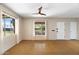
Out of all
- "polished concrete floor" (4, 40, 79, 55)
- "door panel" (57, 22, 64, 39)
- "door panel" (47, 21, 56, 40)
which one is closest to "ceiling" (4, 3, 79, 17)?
"polished concrete floor" (4, 40, 79, 55)

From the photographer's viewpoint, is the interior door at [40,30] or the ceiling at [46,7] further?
the interior door at [40,30]

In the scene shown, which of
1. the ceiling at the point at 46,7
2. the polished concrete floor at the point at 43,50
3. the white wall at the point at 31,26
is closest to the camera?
the ceiling at the point at 46,7

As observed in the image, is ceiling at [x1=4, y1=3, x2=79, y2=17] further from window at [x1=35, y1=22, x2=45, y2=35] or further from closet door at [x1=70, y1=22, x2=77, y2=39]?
closet door at [x1=70, y1=22, x2=77, y2=39]

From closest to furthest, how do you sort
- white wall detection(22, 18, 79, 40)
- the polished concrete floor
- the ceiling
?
the ceiling < the polished concrete floor < white wall detection(22, 18, 79, 40)

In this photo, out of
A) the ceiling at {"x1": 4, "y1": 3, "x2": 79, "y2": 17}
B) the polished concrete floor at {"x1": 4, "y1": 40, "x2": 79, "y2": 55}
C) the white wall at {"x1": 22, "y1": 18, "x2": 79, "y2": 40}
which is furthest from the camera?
the white wall at {"x1": 22, "y1": 18, "x2": 79, "y2": 40}

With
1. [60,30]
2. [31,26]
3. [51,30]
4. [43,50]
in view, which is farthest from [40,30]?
[43,50]

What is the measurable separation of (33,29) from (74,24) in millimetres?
3926

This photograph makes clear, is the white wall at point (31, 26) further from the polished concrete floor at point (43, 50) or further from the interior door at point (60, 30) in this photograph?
the polished concrete floor at point (43, 50)

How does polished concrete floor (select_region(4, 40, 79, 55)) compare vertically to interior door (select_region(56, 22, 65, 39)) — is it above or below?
below

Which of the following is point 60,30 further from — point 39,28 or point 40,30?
point 39,28

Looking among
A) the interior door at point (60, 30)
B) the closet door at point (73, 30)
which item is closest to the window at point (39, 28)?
the interior door at point (60, 30)
